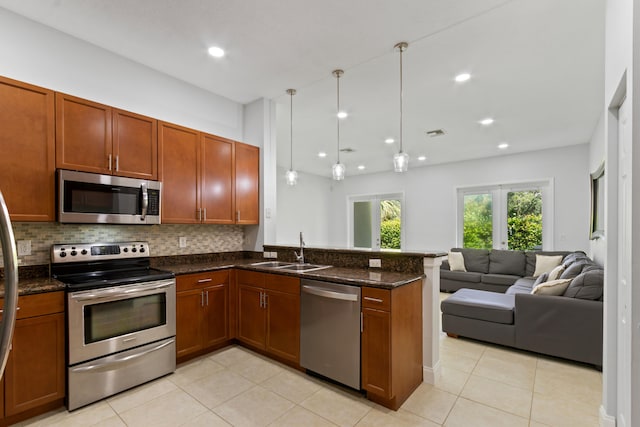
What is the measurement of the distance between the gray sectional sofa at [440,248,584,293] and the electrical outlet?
6.01 meters

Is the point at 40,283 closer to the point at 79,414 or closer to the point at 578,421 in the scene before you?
the point at 79,414

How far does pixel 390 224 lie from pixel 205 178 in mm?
5961

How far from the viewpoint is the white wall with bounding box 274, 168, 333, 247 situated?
25.7 ft

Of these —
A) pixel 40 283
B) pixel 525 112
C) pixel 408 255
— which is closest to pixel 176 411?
pixel 40 283

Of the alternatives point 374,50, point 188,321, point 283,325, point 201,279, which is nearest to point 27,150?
point 201,279

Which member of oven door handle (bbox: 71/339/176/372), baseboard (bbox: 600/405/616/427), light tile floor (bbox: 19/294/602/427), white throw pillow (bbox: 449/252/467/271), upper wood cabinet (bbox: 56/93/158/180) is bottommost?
light tile floor (bbox: 19/294/602/427)

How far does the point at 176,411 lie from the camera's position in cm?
221

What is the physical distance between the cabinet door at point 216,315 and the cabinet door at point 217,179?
2.60 feet

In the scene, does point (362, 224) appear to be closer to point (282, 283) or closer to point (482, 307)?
point (482, 307)

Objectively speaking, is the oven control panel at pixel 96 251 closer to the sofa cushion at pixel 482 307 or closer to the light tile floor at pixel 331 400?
the light tile floor at pixel 331 400

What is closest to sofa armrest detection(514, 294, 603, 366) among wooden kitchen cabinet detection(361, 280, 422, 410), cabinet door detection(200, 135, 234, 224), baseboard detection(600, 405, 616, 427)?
baseboard detection(600, 405, 616, 427)

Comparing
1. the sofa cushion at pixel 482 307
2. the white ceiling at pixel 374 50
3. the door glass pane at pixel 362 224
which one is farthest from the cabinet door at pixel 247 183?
the door glass pane at pixel 362 224

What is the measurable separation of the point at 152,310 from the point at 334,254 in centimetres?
175

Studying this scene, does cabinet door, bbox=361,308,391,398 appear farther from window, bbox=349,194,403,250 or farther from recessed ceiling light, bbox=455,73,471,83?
window, bbox=349,194,403,250
